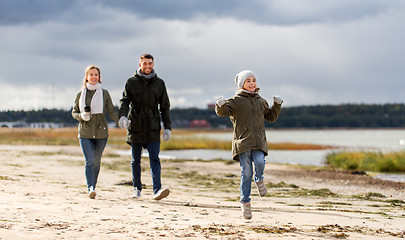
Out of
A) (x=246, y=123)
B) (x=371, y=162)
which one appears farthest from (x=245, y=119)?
(x=371, y=162)

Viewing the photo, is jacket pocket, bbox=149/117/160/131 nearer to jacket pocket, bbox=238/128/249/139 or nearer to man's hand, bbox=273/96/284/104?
jacket pocket, bbox=238/128/249/139

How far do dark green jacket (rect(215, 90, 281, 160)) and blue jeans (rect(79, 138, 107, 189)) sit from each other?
8.38ft

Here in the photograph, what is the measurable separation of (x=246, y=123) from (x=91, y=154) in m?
2.87

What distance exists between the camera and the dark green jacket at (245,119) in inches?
263

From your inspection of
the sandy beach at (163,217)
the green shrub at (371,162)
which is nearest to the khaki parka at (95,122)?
the sandy beach at (163,217)

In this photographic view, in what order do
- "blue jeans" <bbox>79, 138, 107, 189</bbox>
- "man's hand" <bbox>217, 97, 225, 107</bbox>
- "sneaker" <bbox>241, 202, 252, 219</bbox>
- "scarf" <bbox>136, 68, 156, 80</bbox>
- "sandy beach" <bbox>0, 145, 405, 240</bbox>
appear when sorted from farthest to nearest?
1. "blue jeans" <bbox>79, 138, 107, 189</bbox>
2. "scarf" <bbox>136, 68, 156, 80</bbox>
3. "sneaker" <bbox>241, 202, 252, 219</bbox>
4. "man's hand" <bbox>217, 97, 225, 107</bbox>
5. "sandy beach" <bbox>0, 145, 405, 240</bbox>

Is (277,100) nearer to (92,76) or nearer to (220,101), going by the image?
(220,101)

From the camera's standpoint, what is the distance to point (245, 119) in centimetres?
672

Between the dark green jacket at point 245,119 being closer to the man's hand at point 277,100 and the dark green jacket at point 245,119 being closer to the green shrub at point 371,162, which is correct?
the man's hand at point 277,100

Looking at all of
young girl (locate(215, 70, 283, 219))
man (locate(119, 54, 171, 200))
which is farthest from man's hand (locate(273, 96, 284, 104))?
man (locate(119, 54, 171, 200))

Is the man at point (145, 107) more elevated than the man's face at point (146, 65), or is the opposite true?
the man's face at point (146, 65)

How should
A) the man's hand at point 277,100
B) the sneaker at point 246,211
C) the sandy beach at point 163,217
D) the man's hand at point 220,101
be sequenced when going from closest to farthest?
the sandy beach at point 163,217 < the man's hand at point 220,101 < the sneaker at point 246,211 < the man's hand at point 277,100

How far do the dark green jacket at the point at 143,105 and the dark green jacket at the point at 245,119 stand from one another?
1641 mm

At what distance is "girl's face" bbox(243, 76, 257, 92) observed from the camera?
22.3 feet
